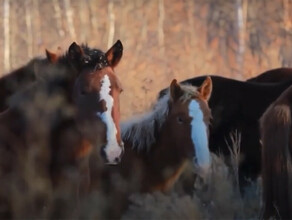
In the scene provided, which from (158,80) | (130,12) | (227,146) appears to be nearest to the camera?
(227,146)

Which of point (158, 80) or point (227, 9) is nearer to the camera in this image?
point (158, 80)

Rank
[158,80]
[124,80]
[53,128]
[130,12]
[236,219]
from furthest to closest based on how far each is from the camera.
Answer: [130,12] < [158,80] < [124,80] < [236,219] < [53,128]

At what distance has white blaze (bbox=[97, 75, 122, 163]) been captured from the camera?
5.55 meters

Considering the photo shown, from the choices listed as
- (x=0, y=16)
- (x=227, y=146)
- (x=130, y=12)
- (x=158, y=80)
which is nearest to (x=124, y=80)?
(x=158, y=80)

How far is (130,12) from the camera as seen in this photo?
2248cm

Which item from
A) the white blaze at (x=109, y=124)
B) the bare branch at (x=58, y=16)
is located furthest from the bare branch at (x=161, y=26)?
the white blaze at (x=109, y=124)

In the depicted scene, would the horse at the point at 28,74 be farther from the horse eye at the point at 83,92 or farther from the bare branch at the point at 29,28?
the bare branch at the point at 29,28

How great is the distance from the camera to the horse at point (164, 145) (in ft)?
21.5

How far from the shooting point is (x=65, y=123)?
19.0 feet

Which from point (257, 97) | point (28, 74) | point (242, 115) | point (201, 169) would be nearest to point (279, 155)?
point (201, 169)

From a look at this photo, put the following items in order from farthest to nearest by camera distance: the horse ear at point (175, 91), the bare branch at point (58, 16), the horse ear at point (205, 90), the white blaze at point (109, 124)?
1. the bare branch at point (58, 16)
2. the horse ear at point (205, 90)
3. the horse ear at point (175, 91)
4. the white blaze at point (109, 124)

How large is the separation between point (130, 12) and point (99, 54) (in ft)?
54.8

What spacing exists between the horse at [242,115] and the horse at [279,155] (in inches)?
68.2

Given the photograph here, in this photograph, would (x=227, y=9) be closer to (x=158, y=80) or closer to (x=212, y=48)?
(x=212, y=48)
